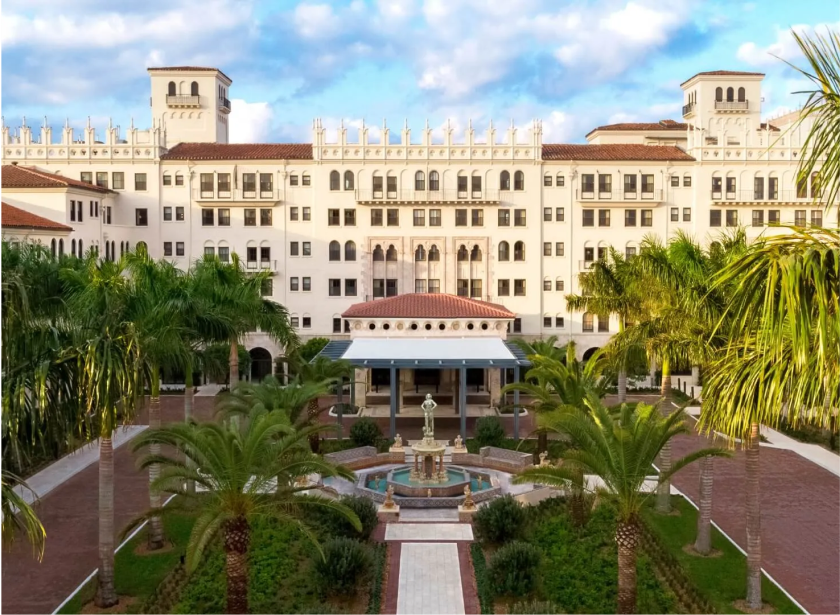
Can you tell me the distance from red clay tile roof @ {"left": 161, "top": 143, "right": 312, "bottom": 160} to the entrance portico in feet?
48.6

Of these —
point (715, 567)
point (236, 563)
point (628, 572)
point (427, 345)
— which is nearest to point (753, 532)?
point (715, 567)

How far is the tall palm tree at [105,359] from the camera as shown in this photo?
1722cm

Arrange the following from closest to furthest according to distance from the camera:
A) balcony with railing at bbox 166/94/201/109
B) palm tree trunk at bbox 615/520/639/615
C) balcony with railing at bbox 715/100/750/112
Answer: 1. palm tree trunk at bbox 615/520/639/615
2. balcony with railing at bbox 166/94/201/109
3. balcony with railing at bbox 715/100/750/112

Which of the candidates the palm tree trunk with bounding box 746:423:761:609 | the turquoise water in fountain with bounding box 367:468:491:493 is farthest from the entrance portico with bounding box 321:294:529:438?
the palm tree trunk with bounding box 746:423:761:609

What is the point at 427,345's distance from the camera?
4416 centimetres

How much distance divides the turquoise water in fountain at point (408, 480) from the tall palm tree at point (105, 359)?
39.2 ft

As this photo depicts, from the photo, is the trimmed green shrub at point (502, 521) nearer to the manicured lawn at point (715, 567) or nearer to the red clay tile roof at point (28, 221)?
the manicured lawn at point (715, 567)

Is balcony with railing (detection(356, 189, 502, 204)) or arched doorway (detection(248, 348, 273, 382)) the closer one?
balcony with railing (detection(356, 189, 502, 204))

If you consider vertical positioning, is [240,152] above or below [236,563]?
above

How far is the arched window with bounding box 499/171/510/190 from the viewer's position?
193ft

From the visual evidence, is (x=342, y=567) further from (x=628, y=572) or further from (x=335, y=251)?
(x=335, y=251)

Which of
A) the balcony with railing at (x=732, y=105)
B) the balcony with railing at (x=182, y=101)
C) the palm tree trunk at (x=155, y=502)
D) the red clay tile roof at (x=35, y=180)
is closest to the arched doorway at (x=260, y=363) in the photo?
the red clay tile roof at (x=35, y=180)

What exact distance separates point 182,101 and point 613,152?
34316 millimetres

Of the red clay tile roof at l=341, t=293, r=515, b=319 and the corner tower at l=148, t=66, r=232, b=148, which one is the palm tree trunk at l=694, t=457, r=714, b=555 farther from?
the corner tower at l=148, t=66, r=232, b=148
